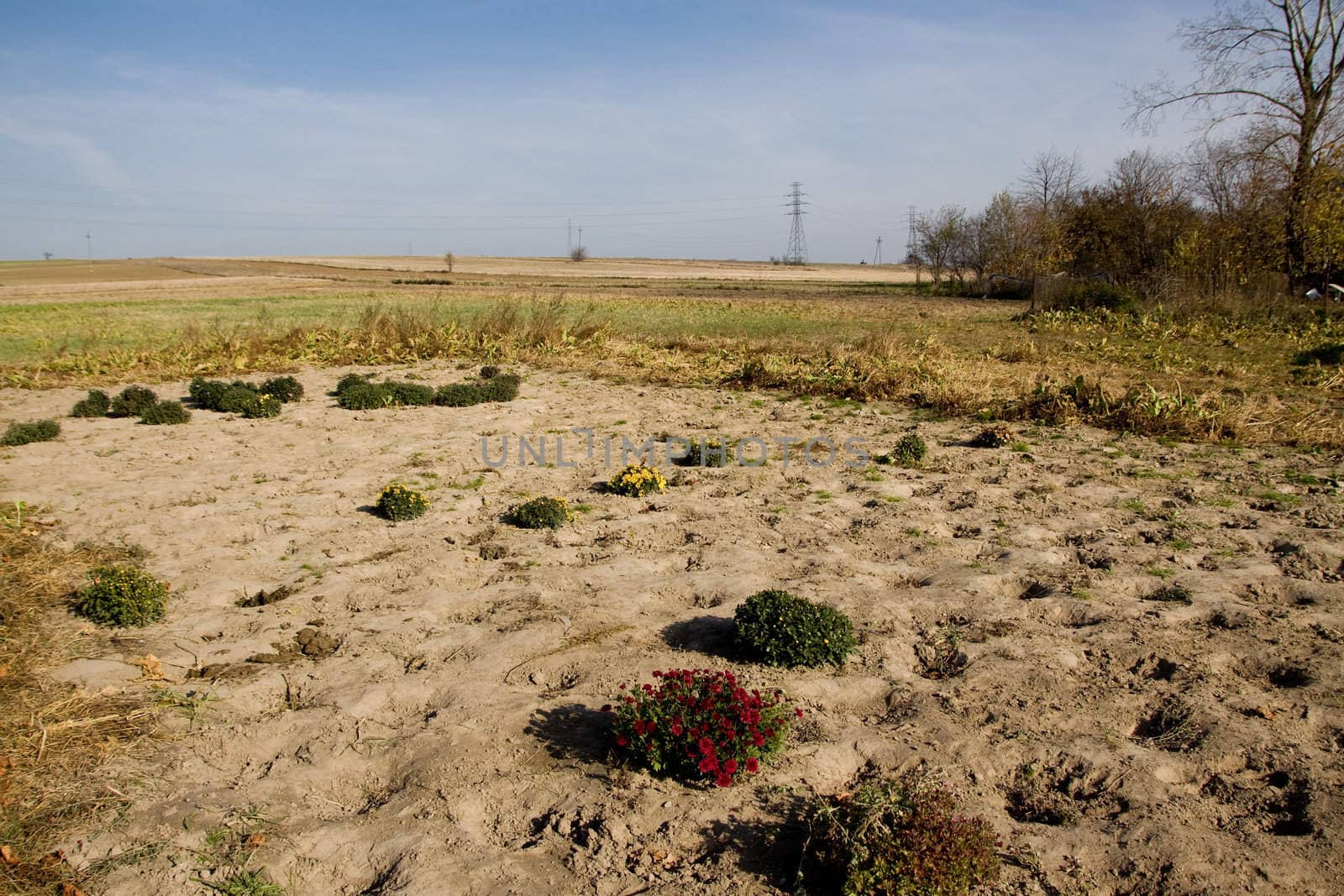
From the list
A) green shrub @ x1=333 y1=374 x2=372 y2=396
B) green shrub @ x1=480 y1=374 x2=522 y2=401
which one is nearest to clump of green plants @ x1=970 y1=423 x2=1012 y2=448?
green shrub @ x1=480 y1=374 x2=522 y2=401

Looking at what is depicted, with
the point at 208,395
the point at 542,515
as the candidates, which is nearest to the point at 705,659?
the point at 542,515

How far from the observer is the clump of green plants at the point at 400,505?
7.27 metres

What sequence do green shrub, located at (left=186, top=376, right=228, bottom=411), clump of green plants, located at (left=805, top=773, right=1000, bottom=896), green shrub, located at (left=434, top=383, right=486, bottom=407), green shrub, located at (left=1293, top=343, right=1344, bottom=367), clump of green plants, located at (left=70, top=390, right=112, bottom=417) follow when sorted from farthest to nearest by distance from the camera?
green shrub, located at (left=1293, top=343, right=1344, bottom=367) < green shrub, located at (left=434, top=383, right=486, bottom=407) < green shrub, located at (left=186, top=376, right=228, bottom=411) < clump of green plants, located at (left=70, top=390, right=112, bottom=417) < clump of green plants, located at (left=805, top=773, right=1000, bottom=896)

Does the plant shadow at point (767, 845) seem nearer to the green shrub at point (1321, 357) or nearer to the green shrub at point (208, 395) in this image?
the green shrub at point (208, 395)

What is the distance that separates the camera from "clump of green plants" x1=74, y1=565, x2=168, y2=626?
5.21 m

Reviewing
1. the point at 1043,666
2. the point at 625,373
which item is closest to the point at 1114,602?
the point at 1043,666

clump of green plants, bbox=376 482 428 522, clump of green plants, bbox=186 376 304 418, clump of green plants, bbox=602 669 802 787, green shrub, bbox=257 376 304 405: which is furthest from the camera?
green shrub, bbox=257 376 304 405

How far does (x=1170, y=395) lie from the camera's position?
980 cm

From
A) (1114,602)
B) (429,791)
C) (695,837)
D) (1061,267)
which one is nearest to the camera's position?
(695,837)

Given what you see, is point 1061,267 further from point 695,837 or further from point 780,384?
point 695,837

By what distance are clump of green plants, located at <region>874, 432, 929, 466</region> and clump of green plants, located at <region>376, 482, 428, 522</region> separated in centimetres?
489

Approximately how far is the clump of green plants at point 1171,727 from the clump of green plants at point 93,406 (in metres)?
13.0

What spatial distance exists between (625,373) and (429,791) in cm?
1136

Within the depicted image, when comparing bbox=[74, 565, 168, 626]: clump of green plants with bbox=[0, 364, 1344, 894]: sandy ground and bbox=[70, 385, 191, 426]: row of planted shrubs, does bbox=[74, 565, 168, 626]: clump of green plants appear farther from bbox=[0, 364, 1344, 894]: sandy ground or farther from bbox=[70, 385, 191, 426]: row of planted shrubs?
bbox=[70, 385, 191, 426]: row of planted shrubs
